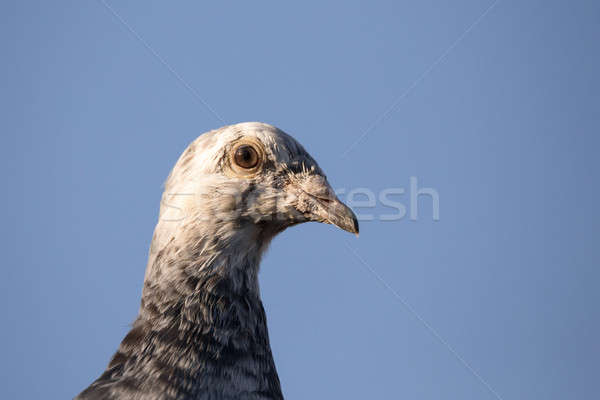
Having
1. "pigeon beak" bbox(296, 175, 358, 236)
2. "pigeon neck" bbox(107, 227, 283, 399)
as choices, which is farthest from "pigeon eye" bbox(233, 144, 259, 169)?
"pigeon neck" bbox(107, 227, 283, 399)

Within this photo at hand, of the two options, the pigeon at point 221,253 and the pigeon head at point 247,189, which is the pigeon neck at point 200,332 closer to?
the pigeon at point 221,253

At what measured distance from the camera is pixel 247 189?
5102 millimetres

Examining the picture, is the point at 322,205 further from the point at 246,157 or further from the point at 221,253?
the point at 221,253

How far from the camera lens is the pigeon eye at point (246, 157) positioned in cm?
511

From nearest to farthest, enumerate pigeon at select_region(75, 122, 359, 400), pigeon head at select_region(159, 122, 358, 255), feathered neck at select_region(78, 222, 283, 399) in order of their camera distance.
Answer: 1. feathered neck at select_region(78, 222, 283, 399)
2. pigeon at select_region(75, 122, 359, 400)
3. pigeon head at select_region(159, 122, 358, 255)

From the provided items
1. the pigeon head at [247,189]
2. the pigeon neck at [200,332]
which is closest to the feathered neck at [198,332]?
the pigeon neck at [200,332]

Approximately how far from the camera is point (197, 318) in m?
4.95

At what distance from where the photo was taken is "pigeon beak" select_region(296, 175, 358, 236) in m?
5.09

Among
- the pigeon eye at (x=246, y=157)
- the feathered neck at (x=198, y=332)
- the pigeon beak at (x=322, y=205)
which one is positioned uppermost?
the pigeon eye at (x=246, y=157)

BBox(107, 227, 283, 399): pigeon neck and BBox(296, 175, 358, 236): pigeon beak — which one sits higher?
BBox(296, 175, 358, 236): pigeon beak

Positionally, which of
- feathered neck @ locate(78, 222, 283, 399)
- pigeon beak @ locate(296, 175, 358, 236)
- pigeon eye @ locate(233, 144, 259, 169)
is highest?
pigeon eye @ locate(233, 144, 259, 169)

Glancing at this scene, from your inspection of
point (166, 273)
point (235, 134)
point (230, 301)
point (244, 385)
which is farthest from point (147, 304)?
point (235, 134)

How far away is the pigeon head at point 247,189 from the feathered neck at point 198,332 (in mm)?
143

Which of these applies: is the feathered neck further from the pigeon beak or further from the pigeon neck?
the pigeon beak
